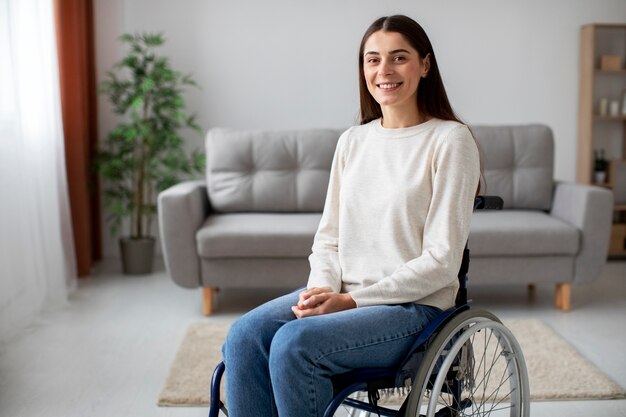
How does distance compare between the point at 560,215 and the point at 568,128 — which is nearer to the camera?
the point at 560,215

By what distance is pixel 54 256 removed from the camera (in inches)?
142

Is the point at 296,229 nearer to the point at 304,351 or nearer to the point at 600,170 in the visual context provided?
the point at 304,351

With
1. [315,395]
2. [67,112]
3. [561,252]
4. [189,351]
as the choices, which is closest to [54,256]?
[67,112]

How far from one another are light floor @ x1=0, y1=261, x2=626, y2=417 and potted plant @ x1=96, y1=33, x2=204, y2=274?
0.74 ft

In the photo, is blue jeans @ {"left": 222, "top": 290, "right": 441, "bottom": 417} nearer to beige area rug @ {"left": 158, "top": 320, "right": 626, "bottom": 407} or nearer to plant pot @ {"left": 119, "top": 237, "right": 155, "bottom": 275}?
beige area rug @ {"left": 158, "top": 320, "right": 626, "bottom": 407}

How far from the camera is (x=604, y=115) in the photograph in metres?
4.64

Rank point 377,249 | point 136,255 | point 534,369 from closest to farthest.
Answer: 1. point 377,249
2. point 534,369
3. point 136,255

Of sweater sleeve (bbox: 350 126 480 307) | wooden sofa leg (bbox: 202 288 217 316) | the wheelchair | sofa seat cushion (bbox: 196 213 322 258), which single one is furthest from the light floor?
sweater sleeve (bbox: 350 126 480 307)

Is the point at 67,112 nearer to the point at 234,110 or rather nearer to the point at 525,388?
the point at 234,110

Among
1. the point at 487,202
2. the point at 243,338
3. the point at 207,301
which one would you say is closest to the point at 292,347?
the point at 243,338

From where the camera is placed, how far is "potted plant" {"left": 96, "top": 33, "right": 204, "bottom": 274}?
4.16m

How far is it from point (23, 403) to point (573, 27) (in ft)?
12.7

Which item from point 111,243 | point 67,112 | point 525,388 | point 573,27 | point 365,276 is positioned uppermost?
point 573,27

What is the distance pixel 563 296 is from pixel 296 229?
4.01ft
